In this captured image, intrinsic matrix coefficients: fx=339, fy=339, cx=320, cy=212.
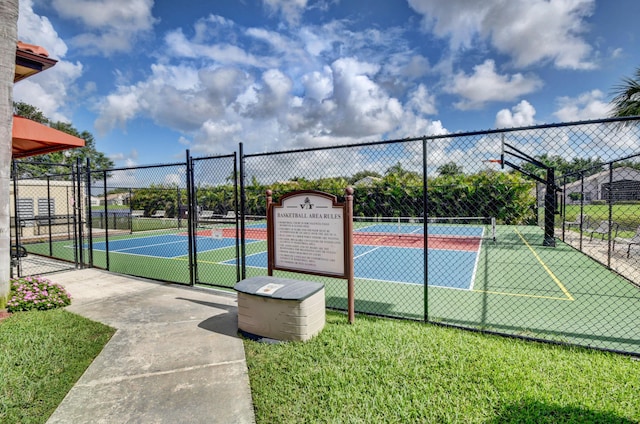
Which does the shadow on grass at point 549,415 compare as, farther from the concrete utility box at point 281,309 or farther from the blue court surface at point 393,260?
the blue court surface at point 393,260

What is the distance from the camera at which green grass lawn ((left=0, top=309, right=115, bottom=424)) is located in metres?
2.96

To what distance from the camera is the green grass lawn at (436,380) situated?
2693 millimetres

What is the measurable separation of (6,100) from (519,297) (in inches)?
349

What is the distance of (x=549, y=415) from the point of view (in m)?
2.64

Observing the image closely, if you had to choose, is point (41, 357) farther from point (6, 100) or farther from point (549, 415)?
point (549, 415)

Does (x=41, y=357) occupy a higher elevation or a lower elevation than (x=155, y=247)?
higher

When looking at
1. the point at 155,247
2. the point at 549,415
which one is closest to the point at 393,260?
the point at 549,415

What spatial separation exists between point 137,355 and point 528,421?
3932mm

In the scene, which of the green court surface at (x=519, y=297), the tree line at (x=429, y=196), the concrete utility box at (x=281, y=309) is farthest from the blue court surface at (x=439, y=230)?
the concrete utility box at (x=281, y=309)

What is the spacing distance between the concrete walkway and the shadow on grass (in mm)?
2042

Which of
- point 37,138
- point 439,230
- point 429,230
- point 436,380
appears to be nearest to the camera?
point 436,380

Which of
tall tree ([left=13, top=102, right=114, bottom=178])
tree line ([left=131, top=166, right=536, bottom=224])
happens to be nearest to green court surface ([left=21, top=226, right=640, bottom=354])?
tree line ([left=131, top=166, right=536, bottom=224])

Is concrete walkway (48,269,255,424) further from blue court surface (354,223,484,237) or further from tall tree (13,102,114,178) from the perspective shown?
tall tree (13,102,114,178)

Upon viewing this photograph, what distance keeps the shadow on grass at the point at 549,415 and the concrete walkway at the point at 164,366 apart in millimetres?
2042
